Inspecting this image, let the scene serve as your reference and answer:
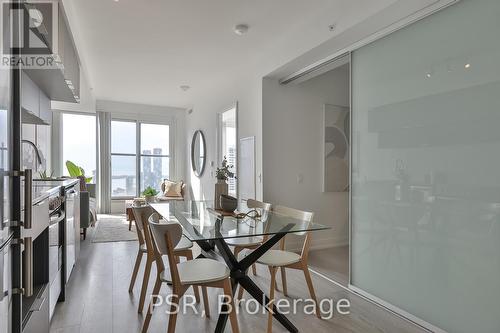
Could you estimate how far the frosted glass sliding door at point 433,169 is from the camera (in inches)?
75.2

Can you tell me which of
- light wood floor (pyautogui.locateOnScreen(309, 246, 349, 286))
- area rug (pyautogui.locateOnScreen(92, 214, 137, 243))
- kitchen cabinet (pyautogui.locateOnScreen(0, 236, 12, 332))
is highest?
kitchen cabinet (pyautogui.locateOnScreen(0, 236, 12, 332))

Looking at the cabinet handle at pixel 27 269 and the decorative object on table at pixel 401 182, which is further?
the decorative object on table at pixel 401 182

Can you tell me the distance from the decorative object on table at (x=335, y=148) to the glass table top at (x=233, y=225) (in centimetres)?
186

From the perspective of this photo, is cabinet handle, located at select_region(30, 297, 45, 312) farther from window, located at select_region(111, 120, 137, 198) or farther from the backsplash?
window, located at select_region(111, 120, 137, 198)

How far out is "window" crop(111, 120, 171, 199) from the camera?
770 cm

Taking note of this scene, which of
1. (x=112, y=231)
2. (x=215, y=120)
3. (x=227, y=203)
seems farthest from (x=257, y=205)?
(x=112, y=231)

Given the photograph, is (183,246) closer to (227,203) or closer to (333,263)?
(227,203)

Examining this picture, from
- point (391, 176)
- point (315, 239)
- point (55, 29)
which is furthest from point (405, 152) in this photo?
point (55, 29)

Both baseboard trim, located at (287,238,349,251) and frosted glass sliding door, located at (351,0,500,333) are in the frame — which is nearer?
frosted glass sliding door, located at (351,0,500,333)

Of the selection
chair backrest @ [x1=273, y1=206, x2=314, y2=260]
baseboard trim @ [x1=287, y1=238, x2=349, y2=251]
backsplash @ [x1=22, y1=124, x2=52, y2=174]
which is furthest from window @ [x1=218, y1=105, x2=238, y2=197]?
backsplash @ [x1=22, y1=124, x2=52, y2=174]

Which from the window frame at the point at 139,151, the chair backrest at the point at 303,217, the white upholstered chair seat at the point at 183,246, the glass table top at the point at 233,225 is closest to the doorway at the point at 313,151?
the chair backrest at the point at 303,217

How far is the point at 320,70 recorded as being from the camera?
3678mm

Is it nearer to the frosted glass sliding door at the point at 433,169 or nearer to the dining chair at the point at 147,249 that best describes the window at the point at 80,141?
the dining chair at the point at 147,249

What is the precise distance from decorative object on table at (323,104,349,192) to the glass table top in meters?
1.86
